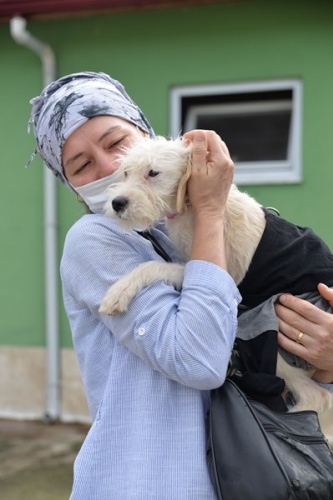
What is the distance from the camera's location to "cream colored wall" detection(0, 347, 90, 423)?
6560 mm

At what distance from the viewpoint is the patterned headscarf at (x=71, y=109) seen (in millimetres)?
2029

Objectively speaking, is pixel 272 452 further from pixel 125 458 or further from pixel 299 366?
pixel 299 366

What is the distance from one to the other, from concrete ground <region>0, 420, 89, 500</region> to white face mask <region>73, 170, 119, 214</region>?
3.50 m

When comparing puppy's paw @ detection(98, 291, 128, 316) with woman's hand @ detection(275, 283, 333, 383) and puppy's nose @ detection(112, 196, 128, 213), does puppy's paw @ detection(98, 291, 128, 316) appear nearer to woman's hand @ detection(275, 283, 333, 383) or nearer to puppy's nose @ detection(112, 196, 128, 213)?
puppy's nose @ detection(112, 196, 128, 213)

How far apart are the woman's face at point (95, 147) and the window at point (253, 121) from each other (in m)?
4.12

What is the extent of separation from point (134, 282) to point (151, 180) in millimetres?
591

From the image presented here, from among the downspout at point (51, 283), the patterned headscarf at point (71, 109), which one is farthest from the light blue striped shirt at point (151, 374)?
the downspout at point (51, 283)

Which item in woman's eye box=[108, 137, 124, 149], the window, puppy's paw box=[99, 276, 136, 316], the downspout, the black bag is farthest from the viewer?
the downspout

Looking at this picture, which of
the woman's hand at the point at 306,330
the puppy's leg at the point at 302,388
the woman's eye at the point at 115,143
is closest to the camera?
the woman's hand at the point at 306,330

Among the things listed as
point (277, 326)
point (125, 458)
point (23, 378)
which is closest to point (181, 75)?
point (23, 378)

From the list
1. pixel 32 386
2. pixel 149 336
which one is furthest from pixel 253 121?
pixel 149 336

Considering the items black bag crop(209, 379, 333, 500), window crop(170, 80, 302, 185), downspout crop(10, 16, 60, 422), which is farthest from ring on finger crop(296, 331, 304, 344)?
downspout crop(10, 16, 60, 422)

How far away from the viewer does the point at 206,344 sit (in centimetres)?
162

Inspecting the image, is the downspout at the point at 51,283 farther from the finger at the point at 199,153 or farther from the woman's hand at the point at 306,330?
the finger at the point at 199,153
